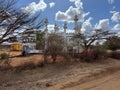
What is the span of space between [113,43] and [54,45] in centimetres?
2003

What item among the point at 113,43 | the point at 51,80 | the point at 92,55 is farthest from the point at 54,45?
the point at 113,43

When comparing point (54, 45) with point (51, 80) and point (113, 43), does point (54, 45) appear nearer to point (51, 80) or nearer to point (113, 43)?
point (51, 80)

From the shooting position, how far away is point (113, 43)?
44.4m

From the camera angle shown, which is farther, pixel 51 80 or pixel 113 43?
pixel 113 43

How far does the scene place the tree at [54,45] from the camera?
26297 mm

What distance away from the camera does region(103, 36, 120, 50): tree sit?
133 ft

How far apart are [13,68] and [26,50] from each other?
22538mm

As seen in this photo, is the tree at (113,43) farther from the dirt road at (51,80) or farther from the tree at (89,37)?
the dirt road at (51,80)

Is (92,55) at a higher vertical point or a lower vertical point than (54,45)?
lower

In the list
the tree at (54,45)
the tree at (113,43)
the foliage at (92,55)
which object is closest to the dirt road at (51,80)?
the tree at (54,45)

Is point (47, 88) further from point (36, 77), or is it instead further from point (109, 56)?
point (109, 56)

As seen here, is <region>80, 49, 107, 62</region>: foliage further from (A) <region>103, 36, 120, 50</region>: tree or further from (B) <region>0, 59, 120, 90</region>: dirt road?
(B) <region>0, 59, 120, 90</region>: dirt road

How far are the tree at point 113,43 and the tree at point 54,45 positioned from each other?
15094 mm

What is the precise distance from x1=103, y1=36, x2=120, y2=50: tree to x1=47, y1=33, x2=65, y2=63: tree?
1509 cm
